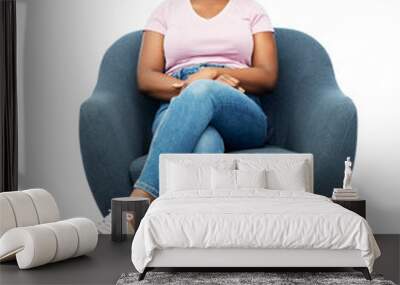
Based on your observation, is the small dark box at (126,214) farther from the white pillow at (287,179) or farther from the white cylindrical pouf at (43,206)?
the white pillow at (287,179)

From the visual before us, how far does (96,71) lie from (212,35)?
99cm

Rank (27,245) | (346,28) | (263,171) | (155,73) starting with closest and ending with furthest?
1. (27,245)
2. (263,171)
3. (155,73)
4. (346,28)

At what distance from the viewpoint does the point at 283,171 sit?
3.67 meters

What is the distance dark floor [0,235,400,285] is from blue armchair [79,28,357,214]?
476 mm

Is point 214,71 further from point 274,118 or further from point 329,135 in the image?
point 329,135

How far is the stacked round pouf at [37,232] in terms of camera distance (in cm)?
309

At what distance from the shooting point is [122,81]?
167 inches

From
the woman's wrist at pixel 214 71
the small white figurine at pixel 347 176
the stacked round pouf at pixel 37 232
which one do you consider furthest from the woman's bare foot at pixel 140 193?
the small white figurine at pixel 347 176

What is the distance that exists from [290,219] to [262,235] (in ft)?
0.43

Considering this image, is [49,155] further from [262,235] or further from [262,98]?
[262,235]

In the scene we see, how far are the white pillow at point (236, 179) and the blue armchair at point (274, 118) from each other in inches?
16.3

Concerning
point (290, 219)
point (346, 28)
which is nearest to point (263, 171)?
point (290, 219)

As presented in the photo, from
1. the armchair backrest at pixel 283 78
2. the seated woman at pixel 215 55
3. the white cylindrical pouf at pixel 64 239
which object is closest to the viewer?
the white cylindrical pouf at pixel 64 239

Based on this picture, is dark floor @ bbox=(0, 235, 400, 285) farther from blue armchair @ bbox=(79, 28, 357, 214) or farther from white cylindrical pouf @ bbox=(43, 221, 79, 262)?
blue armchair @ bbox=(79, 28, 357, 214)
